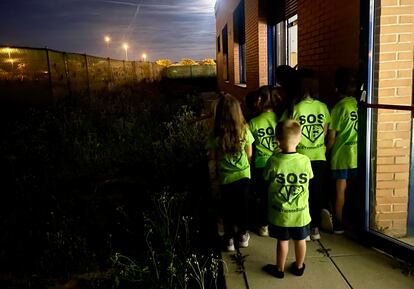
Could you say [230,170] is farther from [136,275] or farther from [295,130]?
[136,275]

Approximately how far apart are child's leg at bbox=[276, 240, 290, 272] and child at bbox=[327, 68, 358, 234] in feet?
3.27

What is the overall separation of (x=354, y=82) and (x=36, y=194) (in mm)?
4604

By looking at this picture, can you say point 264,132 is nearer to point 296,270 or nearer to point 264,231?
point 264,231

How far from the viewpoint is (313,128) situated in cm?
361

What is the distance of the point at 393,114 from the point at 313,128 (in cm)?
73

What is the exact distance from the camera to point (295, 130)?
2.82m

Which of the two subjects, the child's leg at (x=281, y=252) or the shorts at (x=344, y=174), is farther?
the shorts at (x=344, y=174)

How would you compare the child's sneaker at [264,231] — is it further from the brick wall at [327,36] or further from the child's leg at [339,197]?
the brick wall at [327,36]

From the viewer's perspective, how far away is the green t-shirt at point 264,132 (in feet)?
11.9

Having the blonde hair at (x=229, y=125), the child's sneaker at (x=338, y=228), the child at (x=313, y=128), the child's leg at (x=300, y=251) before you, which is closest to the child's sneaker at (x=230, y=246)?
the child's leg at (x=300, y=251)

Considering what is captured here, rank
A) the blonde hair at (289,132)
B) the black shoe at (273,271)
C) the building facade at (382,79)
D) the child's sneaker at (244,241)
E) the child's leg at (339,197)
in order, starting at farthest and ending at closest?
1. the child's leg at (339,197)
2. the child's sneaker at (244,241)
3. the building facade at (382,79)
4. the black shoe at (273,271)
5. the blonde hair at (289,132)

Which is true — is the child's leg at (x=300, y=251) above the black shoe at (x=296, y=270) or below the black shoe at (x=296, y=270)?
above

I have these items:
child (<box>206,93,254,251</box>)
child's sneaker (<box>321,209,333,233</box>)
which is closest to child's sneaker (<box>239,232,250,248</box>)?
child (<box>206,93,254,251</box>)

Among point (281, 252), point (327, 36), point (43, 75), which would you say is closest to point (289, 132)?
point (281, 252)
